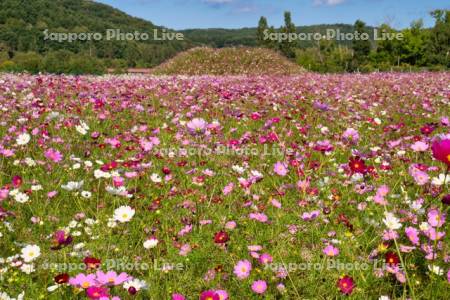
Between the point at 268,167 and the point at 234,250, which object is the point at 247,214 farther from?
the point at 268,167

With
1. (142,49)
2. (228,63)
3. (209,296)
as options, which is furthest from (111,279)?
(142,49)

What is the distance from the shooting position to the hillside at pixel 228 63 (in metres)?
24.5

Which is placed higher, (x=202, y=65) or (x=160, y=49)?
(x=160, y=49)

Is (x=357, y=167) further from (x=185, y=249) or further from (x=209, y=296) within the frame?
(x=209, y=296)

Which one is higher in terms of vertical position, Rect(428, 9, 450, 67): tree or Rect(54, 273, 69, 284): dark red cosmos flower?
Rect(428, 9, 450, 67): tree

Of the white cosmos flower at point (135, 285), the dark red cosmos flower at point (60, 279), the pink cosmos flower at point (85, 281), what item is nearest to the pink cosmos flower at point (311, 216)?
the white cosmos flower at point (135, 285)

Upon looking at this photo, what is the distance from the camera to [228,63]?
84.4ft

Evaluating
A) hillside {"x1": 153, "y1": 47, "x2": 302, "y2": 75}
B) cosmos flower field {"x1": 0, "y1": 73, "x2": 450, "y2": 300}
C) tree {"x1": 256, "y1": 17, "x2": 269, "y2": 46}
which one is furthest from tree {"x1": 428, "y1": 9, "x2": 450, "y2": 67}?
cosmos flower field {"x1": 0, "y1": 73, "x2": 450, "y2": 300}

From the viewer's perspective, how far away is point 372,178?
151 inches

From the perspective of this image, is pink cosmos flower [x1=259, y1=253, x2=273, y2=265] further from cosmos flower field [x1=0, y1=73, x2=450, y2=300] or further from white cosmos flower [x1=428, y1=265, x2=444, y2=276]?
white cosmos flower [x1=428, y1=265, x2=444, y2=276]

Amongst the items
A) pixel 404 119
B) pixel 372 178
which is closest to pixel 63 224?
pixel 372 178

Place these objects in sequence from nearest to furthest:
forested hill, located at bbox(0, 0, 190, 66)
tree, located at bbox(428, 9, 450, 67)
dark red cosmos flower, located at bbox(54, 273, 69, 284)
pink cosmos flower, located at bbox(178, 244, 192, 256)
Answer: dark red cosmos flower, located at bbox(54, 273, 69, 284), pink cosmos flower, located at bbox(178, 244, 192, 256), tree, located at bbox(428, 9, 450, 67), forested hill, located at bbox(0, 0, 190, 66)

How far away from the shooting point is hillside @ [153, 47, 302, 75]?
2455 cm

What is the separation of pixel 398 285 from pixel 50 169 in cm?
312
